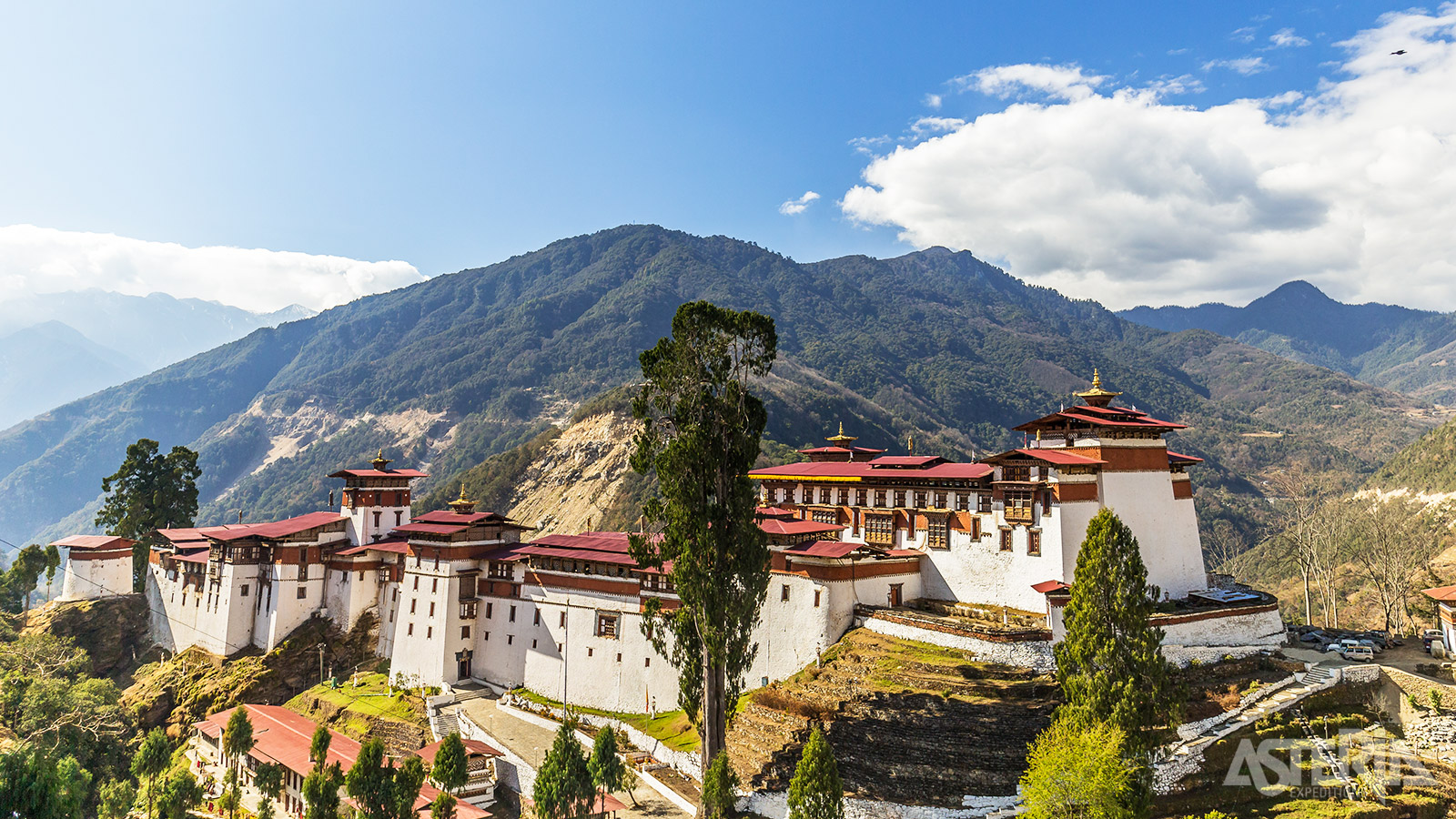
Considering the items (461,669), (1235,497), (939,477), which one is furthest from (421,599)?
(1235,497)

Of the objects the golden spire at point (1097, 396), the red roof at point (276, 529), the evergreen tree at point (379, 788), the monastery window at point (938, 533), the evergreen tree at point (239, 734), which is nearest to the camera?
the evergreen tree at point (379, 788)

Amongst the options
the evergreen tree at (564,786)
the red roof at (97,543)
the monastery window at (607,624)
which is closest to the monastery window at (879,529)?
the monastery window at (607,624)

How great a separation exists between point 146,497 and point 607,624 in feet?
169

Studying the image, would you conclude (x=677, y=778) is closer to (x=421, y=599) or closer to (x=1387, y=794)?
(x=421, y=599)

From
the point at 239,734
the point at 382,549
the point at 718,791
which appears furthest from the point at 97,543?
the point at 718,791

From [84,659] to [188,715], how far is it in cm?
1166

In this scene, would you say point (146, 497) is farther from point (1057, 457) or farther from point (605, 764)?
point (1057, 457)

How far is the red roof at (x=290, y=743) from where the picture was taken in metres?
37.7

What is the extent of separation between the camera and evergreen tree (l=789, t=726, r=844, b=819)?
27.1 meters

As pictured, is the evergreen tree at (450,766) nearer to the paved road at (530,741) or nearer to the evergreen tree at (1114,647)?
the paved road at (530,741)

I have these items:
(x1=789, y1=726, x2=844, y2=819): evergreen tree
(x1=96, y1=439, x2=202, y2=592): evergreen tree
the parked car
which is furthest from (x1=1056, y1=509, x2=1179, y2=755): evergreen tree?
(x1=96, y1=439, x2=202, y2=592): evergreen tree

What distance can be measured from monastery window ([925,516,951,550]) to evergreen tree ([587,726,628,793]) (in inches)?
835

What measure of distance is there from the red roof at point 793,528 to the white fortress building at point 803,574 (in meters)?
0.16

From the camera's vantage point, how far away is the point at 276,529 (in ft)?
193
